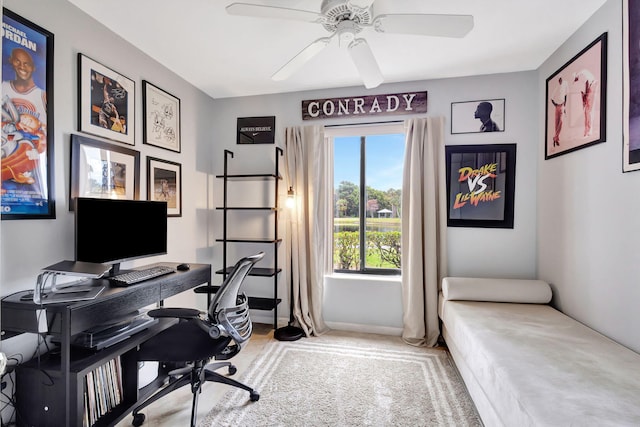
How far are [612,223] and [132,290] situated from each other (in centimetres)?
300

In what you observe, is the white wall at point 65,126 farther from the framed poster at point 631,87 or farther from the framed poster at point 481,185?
the framed poster at point 631,87

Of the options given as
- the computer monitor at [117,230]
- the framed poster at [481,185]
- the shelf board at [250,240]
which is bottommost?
the shelf board at [250,240]

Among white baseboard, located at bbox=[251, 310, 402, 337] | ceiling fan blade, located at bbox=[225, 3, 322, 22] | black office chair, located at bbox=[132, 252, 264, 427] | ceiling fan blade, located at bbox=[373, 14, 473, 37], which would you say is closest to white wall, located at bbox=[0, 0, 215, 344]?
black office chair, located at bbox=[132, 252, 264, 427]

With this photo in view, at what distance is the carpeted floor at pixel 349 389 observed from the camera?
6.29 ft

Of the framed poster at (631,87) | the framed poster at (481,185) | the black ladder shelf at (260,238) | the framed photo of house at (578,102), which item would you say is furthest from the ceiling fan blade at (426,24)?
the black ladder shelf at (260,238)

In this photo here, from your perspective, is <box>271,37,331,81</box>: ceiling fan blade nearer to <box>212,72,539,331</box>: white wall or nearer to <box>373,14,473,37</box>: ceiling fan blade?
<box>373,14,473,37</box>: ceiling fan blade

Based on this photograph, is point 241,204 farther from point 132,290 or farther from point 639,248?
point 639,248

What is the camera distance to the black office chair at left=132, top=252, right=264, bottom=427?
1.79m

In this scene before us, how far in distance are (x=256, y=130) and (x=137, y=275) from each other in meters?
1.98

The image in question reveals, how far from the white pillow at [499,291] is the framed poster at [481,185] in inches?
23.0

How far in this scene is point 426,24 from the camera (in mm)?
1679

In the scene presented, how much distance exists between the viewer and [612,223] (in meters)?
1.93

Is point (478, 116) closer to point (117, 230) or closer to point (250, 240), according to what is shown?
point (250, 240)

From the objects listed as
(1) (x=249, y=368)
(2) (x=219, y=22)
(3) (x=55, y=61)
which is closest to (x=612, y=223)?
(1) (x=249, y=368)
